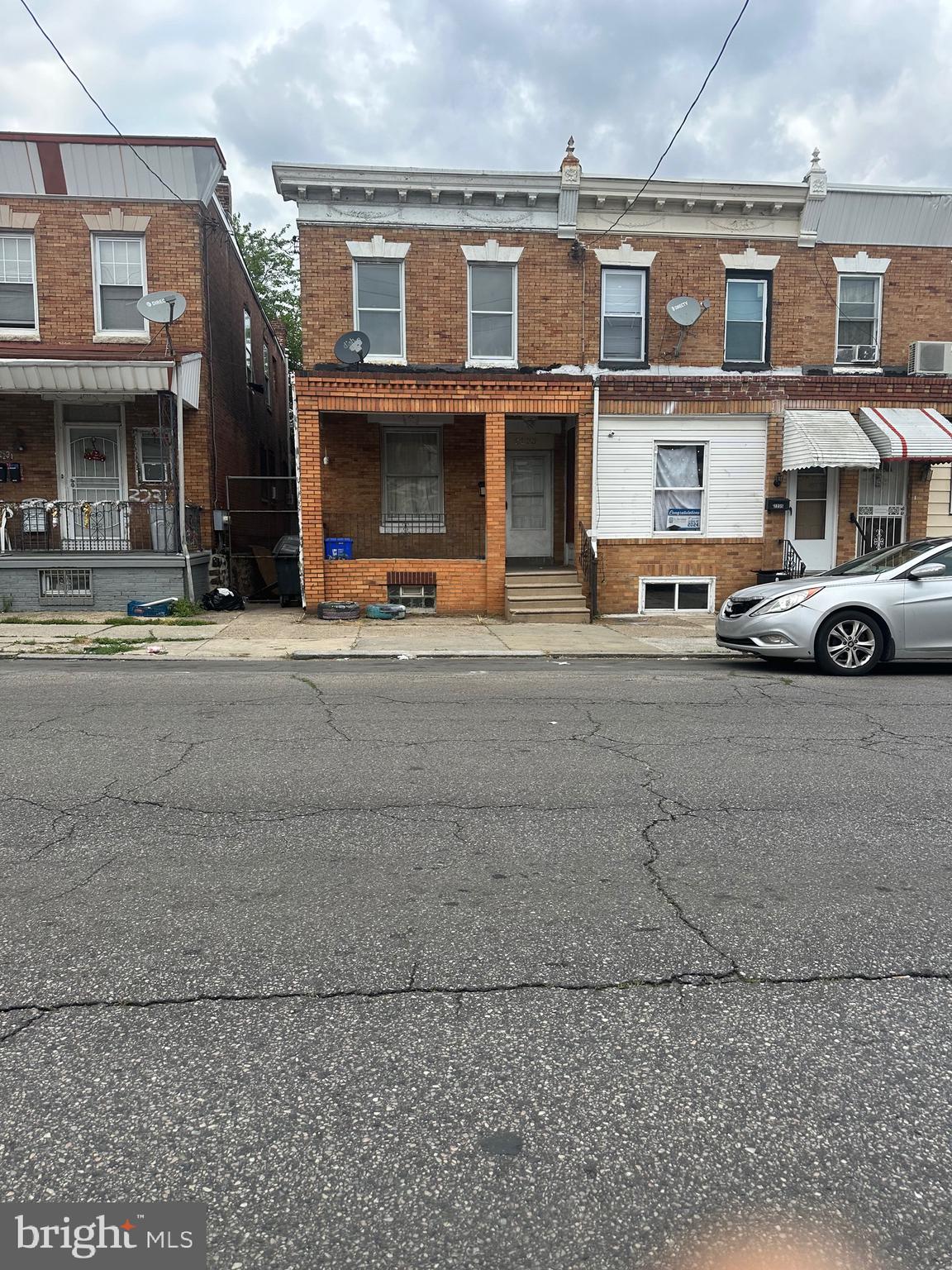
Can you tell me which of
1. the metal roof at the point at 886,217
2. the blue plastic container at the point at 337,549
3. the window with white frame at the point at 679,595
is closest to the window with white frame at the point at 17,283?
the blue plastic container at the point at 337,549

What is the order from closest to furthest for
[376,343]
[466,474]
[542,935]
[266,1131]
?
[266,1131] < [542,935] < [376,343] < [466,474]

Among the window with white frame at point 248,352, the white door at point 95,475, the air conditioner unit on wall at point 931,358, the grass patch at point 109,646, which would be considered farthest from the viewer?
the window with white frame at point 248,352

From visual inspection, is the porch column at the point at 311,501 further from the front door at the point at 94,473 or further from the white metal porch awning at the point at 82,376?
the front door at the point at 94,473

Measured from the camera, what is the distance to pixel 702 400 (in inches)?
611

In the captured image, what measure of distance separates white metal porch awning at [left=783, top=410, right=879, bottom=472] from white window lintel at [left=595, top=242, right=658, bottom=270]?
383cm

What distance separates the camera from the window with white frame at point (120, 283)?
627 inches

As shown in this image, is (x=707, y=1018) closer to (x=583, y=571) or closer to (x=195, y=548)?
(x=583, y=571)

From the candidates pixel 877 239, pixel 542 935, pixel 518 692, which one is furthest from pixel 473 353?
pixel 542 935

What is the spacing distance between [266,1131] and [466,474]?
15.3 m

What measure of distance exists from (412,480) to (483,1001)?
48.6 ft

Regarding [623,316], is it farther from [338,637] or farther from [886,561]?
[338,637]

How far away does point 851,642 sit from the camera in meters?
9.49

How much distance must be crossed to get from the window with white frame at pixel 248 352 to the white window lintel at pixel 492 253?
7793 millimetres
